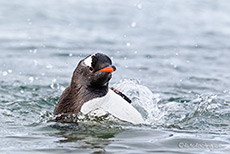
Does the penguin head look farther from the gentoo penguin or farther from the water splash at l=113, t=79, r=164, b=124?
the water splash at l=113, t=79, r=164, b=124

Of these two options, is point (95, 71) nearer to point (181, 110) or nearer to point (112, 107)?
point (112, 107)

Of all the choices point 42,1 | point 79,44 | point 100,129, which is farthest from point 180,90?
point 42,1

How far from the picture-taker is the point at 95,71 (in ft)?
21.1

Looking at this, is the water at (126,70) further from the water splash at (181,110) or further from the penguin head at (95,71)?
the penguin head at (95,71)

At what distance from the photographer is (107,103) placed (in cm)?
652

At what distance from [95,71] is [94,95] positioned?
1.10 ft

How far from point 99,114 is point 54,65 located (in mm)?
6173

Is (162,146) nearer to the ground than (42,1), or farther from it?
nearer to the ground

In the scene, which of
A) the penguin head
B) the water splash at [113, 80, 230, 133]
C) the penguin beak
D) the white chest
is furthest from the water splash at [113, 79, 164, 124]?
the penguin beak

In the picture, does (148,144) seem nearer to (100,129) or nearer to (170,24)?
(100,129)

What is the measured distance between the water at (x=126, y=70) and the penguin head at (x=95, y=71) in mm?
499

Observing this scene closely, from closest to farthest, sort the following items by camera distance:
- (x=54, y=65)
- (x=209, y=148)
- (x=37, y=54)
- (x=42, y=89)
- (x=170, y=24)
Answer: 1. (x=209, y=148)
2. (x=42, y=89)
3. (x=54, y=65)
4. (x=37, y=54)
5. (x=170, y=24)

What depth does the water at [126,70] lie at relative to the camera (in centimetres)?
628

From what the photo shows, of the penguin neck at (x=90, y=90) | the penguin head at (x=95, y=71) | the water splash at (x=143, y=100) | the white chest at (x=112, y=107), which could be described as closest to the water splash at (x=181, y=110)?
the water splash at (x=143, y=100)
